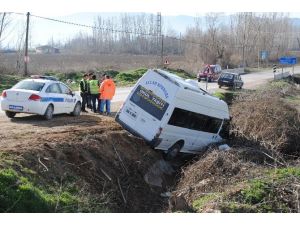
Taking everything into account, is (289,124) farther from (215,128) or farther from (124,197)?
(124,197)

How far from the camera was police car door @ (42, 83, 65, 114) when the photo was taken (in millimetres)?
17375

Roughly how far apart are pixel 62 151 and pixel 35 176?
7.50ft

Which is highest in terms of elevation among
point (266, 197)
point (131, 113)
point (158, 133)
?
point (131, 113)

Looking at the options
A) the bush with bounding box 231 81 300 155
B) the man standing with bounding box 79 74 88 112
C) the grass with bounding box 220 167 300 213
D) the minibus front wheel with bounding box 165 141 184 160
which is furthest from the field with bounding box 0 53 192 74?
the grass with bounding box 220 167 300 213

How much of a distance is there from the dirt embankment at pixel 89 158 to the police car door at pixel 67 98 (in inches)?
53.4

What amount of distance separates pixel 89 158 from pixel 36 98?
4.24 meters

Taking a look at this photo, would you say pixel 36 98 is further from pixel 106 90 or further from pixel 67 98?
pixel 106 90

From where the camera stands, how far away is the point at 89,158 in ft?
44.3

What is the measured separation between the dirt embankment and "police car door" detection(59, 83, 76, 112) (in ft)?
4.45

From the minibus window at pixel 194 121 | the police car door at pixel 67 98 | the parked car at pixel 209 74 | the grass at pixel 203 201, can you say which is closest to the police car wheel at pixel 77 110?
the police car door at pixel 67 98

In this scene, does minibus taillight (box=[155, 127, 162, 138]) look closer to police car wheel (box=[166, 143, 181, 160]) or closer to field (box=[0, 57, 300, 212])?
field (box=[0, 57, 300, 212])

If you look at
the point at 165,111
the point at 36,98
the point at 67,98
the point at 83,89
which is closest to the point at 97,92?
the point at 83,89

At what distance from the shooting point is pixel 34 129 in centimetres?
1532

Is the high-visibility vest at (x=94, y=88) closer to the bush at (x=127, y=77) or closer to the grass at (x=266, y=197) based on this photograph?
the grass at (x=266, y=197)
